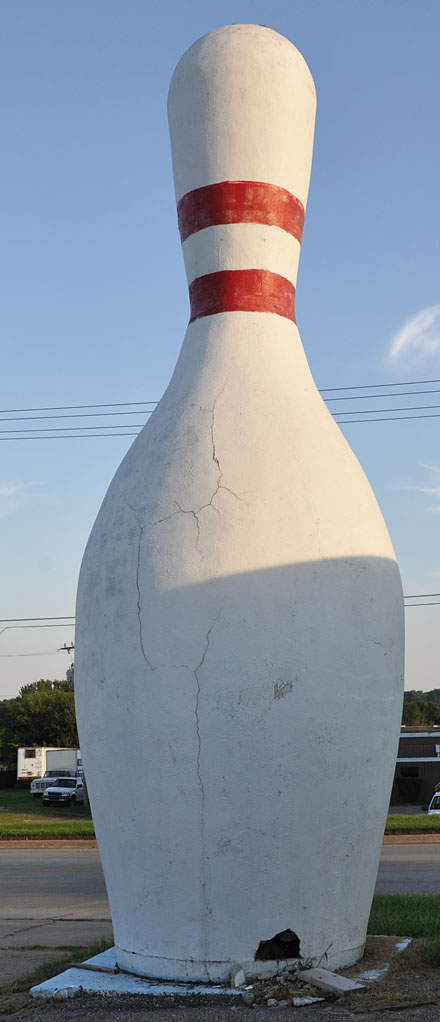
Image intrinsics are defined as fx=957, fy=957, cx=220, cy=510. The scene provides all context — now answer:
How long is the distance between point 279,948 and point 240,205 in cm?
390

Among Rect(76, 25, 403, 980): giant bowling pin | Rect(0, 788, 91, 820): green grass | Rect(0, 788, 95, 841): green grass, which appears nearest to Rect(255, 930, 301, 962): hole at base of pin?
Rect(76, 25, 403, 980): giant bowling pin

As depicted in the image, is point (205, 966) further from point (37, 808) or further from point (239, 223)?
point (37, 808)

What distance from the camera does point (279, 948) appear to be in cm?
454

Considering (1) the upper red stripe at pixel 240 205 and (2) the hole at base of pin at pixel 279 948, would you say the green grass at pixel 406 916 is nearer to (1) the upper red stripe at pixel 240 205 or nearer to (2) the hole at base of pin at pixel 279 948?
(2) the hole at base of pin at pixel 279 948

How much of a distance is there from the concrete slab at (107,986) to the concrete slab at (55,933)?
2.03 m

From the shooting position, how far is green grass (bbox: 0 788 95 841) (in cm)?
1666

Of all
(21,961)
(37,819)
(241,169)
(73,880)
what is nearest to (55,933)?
(21,961)

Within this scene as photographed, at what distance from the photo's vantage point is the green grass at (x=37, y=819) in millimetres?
16656

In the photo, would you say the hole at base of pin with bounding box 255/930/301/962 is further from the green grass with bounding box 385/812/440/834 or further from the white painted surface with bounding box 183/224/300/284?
the green grass with bounding box 385/812/440/834

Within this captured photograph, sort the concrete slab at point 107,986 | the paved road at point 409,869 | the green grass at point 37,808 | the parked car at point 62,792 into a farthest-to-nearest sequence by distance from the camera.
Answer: the parked car at point 62,792 → the green grass at point 37,808 → the paved road at point 409,869 → the concrete slab at point 107,986

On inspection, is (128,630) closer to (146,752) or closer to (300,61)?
(146,752)

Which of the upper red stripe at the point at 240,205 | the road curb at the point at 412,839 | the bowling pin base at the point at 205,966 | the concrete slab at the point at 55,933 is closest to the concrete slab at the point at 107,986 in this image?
the bowling pin base at the point at 205,966

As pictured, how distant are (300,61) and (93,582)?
3.41 m

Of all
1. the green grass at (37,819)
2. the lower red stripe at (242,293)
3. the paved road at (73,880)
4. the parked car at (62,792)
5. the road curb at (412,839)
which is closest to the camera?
the lower red stripe at (242,293)
